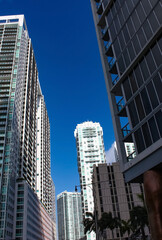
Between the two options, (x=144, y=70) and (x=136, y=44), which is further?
(x=136, y=44)

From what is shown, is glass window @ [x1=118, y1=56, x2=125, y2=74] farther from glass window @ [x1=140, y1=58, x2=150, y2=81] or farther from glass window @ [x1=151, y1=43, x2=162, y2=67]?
glass window @ [x1=151, y1=43, x2=162, y2=67]

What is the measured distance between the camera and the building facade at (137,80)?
25453 millimetres

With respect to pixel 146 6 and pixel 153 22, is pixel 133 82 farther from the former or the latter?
pixel 146 6

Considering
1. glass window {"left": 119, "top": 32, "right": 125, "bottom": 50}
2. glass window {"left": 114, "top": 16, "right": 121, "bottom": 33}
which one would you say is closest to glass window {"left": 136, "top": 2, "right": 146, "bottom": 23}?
glass window {"left": 119, "top": 32, "right": 125, "bottom": 50}

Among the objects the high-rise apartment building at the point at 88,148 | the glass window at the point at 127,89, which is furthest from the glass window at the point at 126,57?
the high-rise apartment building at the point at 88,148

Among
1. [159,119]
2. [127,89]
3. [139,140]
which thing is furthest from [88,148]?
[159,119]

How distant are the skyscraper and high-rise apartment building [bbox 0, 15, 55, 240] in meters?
72.4

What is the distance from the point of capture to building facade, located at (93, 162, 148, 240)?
98688 millimetres

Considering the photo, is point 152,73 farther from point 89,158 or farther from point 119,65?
point 89,158

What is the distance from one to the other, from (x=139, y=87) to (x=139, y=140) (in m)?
6.75

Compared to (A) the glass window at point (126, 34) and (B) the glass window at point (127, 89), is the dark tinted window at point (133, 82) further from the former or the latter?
(A) the glass window at point (126, 34)

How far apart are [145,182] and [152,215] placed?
11.0 feet

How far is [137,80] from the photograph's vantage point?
2936 centimetres

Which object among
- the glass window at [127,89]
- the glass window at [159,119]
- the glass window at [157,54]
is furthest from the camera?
the glass window at [127,89]
